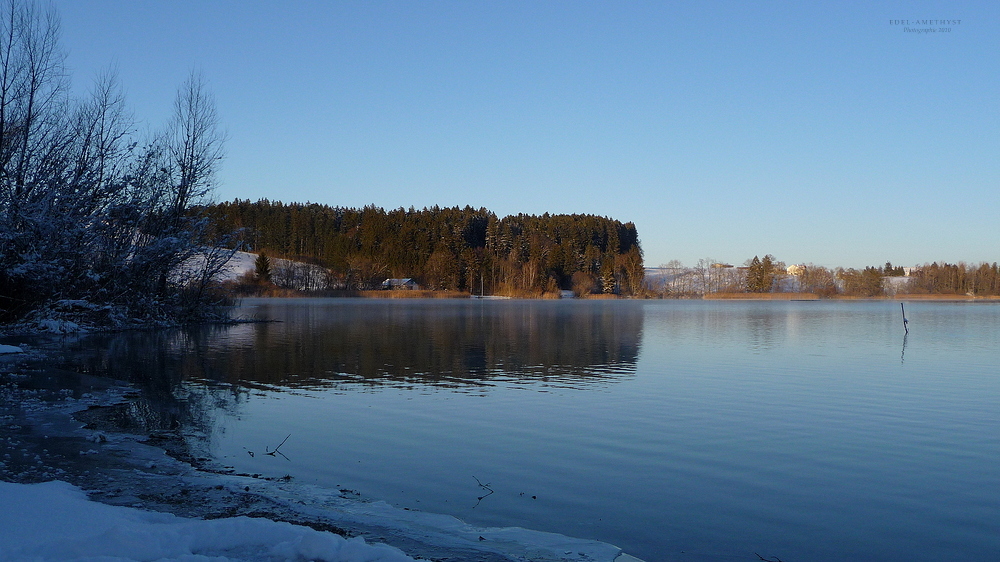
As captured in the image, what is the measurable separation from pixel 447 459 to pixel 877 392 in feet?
35.0

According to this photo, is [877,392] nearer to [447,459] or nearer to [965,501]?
[965,501]

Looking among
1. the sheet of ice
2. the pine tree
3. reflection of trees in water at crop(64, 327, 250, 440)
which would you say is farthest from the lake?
the pine tree

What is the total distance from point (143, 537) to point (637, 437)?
7.16 meters

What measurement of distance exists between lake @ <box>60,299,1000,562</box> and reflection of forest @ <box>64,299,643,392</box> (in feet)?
0.57

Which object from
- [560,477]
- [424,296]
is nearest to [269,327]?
[560,477]

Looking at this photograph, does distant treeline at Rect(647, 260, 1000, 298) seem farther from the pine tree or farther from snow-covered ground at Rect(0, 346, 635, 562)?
snow-covered ground at Rect(0, 346, 635, 562)

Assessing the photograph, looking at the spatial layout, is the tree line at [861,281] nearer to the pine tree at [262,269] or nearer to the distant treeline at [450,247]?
the distant treeline at [450,247]

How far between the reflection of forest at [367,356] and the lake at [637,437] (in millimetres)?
175

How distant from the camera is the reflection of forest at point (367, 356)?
16453 mm

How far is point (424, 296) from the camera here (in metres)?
113

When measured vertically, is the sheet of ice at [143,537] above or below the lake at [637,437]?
above

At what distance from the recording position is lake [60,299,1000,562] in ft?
21.6

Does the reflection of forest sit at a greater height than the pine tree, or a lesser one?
lesser

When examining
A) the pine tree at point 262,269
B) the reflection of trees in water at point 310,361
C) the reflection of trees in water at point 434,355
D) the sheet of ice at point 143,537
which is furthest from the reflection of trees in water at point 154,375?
the pine tree at point 262,269
